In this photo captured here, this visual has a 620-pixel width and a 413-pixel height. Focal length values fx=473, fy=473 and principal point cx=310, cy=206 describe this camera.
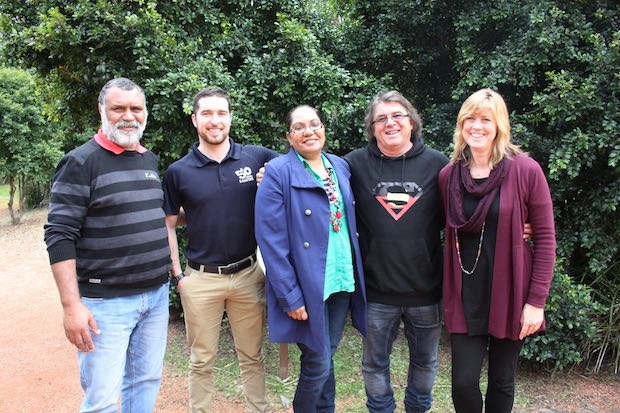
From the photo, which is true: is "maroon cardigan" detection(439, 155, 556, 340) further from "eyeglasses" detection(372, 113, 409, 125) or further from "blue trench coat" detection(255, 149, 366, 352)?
"blue trench coat" detection(255, 149, 366, 352)

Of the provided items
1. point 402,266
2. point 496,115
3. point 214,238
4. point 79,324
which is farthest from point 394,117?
point 79,324

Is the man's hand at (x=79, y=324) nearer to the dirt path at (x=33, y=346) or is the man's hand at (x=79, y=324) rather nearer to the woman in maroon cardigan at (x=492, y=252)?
the woman in maroon cardigan at (x=492, y=252)

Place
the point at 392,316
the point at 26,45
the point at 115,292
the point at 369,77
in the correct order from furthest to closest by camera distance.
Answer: the point at 369,77, the point at 26,45, the point at 392,316, the point at 115,292

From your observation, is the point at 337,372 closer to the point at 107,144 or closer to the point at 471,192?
the point at 471,192

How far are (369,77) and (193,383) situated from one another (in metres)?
3.75

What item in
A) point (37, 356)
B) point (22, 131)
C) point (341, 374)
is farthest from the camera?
point (22, 131)

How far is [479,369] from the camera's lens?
2730 millimetres

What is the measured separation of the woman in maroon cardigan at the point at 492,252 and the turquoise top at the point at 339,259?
1.90ft

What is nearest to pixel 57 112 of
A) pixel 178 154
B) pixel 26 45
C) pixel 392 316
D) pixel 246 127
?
pixel 26 45

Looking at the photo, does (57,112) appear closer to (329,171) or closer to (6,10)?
(6,10)

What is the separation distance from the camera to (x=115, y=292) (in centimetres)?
265

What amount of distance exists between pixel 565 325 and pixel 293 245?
9.64 feet

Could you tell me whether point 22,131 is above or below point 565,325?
above

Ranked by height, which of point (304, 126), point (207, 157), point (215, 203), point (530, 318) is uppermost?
point (304, 126)
